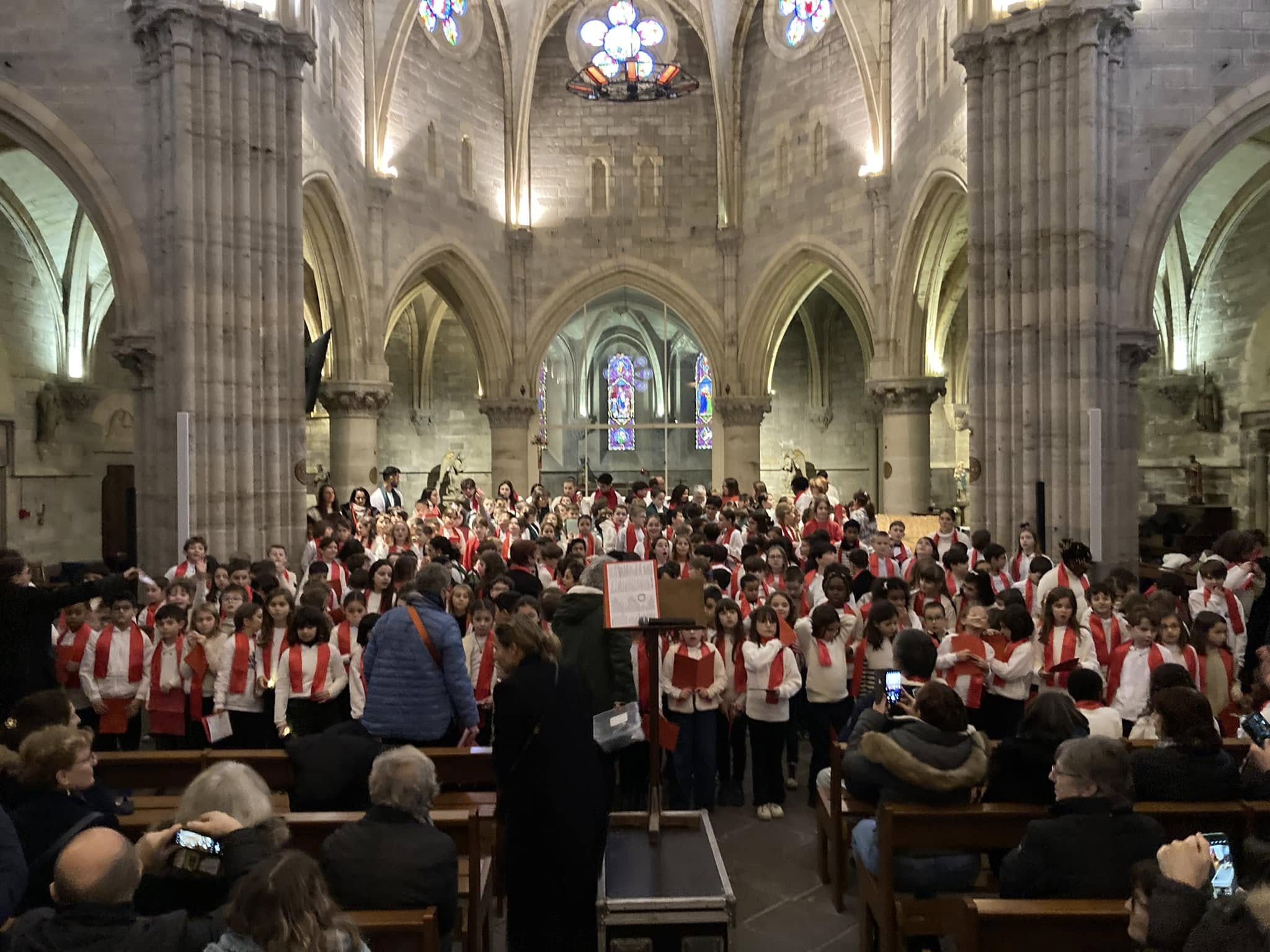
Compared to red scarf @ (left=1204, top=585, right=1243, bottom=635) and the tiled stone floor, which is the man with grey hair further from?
red scarf @ (left=1204, top=585, right=1243, bottom=635)

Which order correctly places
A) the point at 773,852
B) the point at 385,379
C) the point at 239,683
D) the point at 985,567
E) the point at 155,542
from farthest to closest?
the point at 385,379
the point at 155,542
the point at 985,567
the point at 239,683
the point at 773,852

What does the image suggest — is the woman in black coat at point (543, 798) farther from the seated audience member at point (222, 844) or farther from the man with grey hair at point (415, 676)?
the man with grey hair at point (415, 676)

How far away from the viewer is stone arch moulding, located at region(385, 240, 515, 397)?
22.7 meters

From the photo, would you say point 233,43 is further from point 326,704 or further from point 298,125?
point 326,704

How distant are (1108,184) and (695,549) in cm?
693

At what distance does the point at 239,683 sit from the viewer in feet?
22.6

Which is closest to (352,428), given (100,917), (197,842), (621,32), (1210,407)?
(621,32)

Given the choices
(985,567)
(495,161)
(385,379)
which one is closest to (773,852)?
(985,567)

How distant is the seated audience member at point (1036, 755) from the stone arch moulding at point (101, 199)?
11.0 meters

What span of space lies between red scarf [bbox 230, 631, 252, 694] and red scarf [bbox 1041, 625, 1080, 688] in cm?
519

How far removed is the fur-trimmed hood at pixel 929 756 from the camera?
440cm

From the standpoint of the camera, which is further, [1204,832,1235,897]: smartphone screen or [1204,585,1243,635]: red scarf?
[1204,585,1243,635]: red scarf

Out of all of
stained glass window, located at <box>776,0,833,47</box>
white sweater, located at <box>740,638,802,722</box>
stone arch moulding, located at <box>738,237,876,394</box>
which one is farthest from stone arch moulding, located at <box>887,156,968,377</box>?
white sweater, located at <box>740,638,802,722</box>

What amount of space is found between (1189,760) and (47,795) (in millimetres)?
4332
